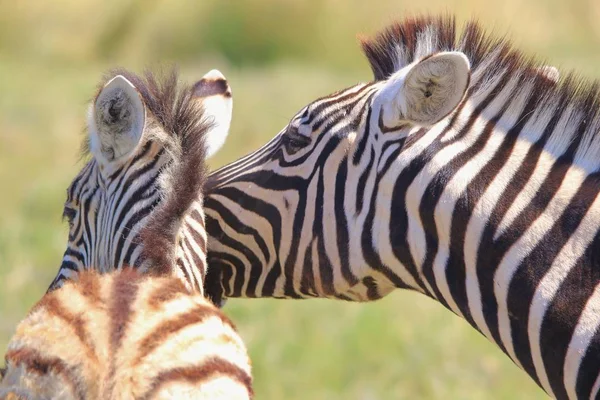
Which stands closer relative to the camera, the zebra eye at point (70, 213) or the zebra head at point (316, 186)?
the zebra head at point (316, 186)

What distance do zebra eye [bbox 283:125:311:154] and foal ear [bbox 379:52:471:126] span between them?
0.40m

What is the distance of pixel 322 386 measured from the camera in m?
8.06

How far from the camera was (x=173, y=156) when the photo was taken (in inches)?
136

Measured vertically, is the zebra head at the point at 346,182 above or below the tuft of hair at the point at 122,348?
above

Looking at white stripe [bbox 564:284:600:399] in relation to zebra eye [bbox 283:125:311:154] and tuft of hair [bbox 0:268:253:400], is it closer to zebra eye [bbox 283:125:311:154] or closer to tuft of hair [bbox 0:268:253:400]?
tuft of hair [bbox 0:268:253:400]

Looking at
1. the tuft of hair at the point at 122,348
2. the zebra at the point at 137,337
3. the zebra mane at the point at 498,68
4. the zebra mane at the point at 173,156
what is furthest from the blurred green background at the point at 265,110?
the tuft of hair at the point at 122,348

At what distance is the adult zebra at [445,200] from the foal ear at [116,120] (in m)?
0.57

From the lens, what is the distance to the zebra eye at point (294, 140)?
3.79 metres

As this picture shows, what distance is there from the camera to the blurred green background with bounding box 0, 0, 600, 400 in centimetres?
823

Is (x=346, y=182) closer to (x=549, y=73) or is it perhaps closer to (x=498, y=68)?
(x=498, y=68)

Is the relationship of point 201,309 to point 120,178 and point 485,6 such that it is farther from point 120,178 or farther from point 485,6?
point 485,6

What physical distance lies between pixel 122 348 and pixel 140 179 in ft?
3.61

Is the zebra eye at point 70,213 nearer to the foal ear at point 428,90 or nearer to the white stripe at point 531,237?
the foal ear at point 428,90

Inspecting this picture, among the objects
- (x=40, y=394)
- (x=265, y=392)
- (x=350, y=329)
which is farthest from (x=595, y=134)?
(x=350, y=329)
